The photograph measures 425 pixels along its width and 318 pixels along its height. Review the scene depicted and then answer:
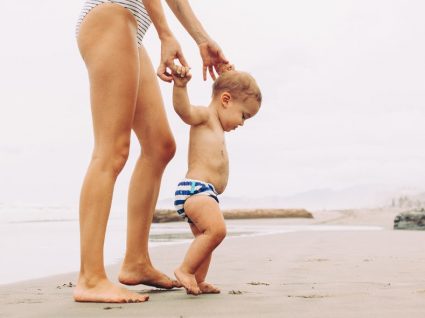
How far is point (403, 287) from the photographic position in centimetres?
Answer: 348

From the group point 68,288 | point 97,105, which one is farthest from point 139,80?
point 68,288

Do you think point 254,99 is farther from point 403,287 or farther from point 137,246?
point 403,287

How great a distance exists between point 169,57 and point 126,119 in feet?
1.31

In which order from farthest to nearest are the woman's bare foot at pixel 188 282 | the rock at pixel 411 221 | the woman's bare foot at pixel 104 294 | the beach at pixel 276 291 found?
the rock at pixel 411 221 < the woman's bare foot at pixel 188 282 < the woman's bare foot at pixel 104 294 < the beach at pixel 276 291

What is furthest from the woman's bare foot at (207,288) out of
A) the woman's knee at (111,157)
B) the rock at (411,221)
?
the rock at (411,221)

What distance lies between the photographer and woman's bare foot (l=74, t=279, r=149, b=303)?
3.00 meters

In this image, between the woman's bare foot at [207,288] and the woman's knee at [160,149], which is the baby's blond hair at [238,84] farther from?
the woman's bare foot at [207,288]

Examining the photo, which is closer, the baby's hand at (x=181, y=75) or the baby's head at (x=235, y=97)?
the baby's hand at (x=181, y=75)

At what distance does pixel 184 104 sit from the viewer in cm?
334

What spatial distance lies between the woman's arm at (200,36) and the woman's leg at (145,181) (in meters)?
0.38

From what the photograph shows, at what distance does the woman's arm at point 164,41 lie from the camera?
3.29m

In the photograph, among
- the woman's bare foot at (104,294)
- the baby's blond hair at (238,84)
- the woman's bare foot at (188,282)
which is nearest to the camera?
the woman's bare foot at (104,294)

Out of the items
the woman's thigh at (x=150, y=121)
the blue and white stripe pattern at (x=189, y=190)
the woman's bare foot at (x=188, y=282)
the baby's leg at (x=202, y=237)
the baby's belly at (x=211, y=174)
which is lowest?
the woman's bare foot at (x=188, y=282)

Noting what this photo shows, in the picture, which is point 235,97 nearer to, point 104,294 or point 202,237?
point 202,237
